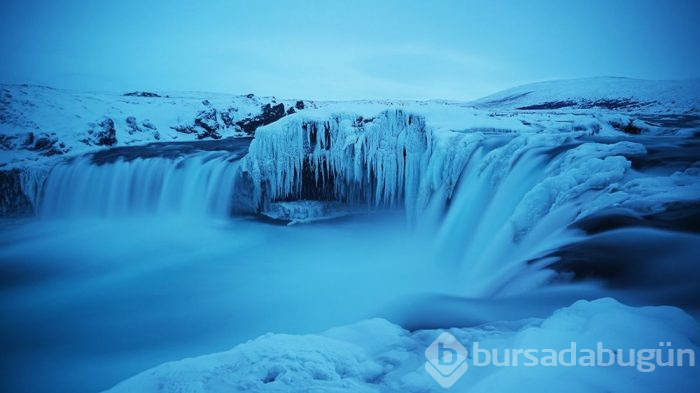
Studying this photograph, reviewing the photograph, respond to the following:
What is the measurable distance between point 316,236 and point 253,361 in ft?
19.2

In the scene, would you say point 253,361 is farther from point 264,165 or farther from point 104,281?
point 264,165

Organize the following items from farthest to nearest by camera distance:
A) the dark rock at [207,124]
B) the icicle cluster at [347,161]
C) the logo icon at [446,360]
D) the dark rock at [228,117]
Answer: the dark rock at [228,117] < the dark rock at [207,124] < the icicle cluster at [347,161] < the logo icon at [446,360]

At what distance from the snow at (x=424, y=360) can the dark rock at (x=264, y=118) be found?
18.3 meters

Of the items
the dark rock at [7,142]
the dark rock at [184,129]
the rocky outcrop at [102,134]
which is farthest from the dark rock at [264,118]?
the dark rock at [7,142]

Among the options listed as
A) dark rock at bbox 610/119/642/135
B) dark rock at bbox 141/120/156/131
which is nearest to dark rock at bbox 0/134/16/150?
dark rock at bbox 141/120/156/131

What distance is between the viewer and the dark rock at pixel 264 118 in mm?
19755

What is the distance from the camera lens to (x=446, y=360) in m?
2.15

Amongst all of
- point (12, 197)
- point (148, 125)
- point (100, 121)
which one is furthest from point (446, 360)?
point (148, 125)

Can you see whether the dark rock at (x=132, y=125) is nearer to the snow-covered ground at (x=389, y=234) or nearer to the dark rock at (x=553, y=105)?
the snow-covered ground at (x=389, y=234)

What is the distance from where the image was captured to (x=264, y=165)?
861 cm

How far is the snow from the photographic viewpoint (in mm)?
1589

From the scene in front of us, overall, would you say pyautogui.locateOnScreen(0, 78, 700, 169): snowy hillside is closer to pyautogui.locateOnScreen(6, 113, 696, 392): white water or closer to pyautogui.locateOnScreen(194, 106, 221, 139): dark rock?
pyautogui.locateOnScreen(194, 106, 221, 139): dark rock

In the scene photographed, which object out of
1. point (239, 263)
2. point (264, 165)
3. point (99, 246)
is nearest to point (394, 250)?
point (239, 263)

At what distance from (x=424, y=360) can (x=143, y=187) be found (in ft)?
35.1
